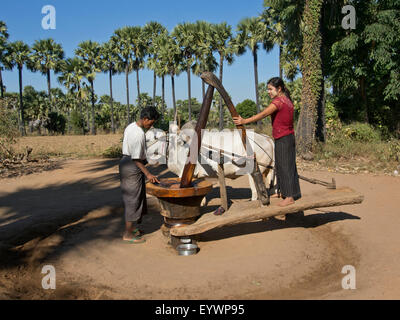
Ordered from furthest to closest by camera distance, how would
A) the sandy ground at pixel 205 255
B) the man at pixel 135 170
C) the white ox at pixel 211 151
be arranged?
the white ox at pixel 211 151, the man at pixel 135 170, the sandy ground at pixel 205 255

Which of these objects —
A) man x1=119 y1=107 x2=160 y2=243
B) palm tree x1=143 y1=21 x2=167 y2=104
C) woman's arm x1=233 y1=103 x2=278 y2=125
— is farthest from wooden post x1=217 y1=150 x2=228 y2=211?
palm tree x1=143 y1=21 x2=167 y2=104

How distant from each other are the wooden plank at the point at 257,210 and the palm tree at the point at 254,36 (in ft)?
85.5

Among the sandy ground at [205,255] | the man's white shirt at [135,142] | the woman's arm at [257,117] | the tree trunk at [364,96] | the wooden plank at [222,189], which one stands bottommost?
Result: the sandy ground at [205,255]

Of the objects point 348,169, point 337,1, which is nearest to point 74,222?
point 348,169

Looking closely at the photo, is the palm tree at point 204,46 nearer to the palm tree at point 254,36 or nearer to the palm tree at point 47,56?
the palm tree at point 254,36

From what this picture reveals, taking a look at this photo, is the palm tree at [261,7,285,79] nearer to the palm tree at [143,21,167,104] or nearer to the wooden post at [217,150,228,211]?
the palm tree at [143,21,167,104]

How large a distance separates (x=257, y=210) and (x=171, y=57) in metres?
32.4

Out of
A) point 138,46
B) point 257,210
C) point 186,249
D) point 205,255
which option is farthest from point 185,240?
point 138,46

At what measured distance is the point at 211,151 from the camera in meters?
6.49

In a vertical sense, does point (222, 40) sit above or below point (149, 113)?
above

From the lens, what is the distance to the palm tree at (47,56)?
40.4m

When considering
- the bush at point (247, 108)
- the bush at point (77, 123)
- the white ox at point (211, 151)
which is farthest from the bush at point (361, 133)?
the bush at point (77, 123)

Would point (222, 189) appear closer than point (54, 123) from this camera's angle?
Yes

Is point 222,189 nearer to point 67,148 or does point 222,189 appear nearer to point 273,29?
point 67,148
